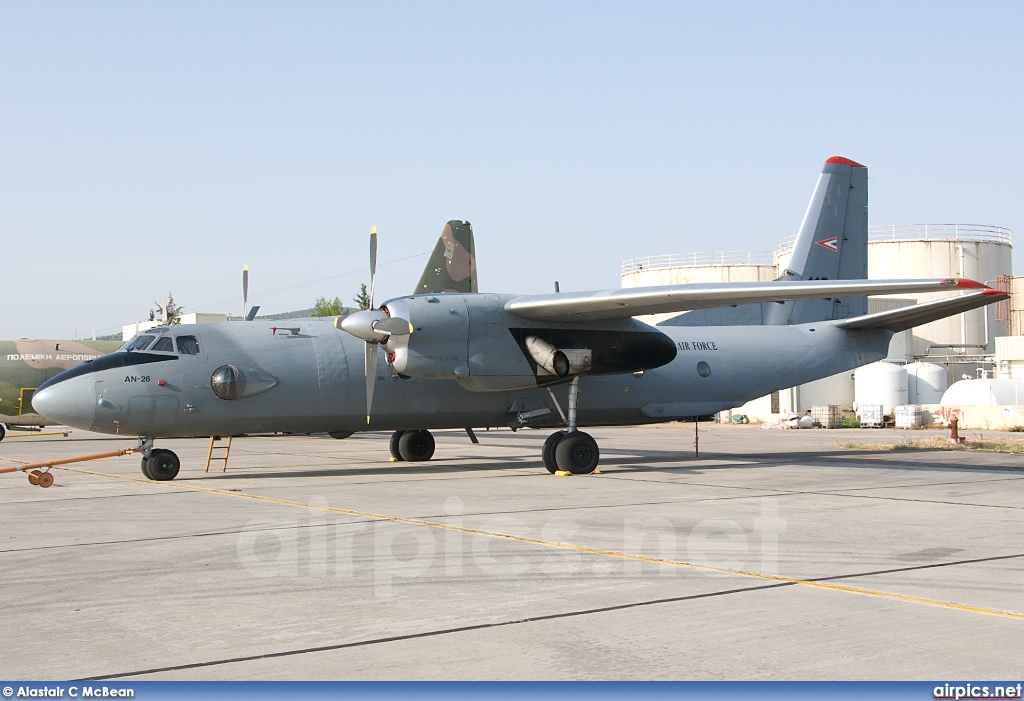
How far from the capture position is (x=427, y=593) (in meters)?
8.17

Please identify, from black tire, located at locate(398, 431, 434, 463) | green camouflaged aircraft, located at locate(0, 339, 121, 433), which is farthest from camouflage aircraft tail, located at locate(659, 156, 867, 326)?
green camouflaged aircraft, located at locate(0, 339, 121, 433)

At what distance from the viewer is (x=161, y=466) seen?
18.6 m

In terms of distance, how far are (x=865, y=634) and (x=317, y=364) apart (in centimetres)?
1448

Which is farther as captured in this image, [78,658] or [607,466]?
[607,466]

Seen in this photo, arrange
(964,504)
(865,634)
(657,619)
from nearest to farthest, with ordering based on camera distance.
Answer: (865,634), (657,619), (964,504)

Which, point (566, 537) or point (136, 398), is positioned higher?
point (136, 398)

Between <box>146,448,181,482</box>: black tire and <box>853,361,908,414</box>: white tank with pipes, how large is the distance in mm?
34196

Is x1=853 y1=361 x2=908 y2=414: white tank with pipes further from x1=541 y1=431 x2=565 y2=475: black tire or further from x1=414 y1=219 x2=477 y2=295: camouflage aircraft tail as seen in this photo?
x1=541 y1=431 x2=565 y2=475: black tire

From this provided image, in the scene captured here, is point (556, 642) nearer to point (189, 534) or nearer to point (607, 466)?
point (189, 534)

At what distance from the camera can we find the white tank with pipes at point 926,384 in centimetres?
4650

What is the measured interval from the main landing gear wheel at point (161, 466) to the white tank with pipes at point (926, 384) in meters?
36.9

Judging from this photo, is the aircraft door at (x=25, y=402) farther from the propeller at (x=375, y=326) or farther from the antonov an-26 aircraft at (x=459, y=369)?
the propeller at (x=375, y=326)

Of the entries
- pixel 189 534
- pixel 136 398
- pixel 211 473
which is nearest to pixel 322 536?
pixel 189 534

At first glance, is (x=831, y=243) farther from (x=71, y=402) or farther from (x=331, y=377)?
(x=71, y=402)
